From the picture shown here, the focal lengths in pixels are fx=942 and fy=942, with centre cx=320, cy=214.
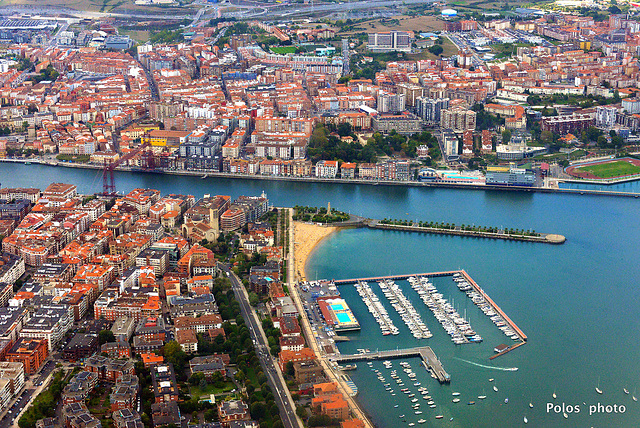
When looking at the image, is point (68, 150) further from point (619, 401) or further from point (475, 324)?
point (619, 401)

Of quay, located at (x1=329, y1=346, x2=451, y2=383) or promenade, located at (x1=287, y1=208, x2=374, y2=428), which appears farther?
quay, located at (x1=329, y1=346, x2=451, y2=383)

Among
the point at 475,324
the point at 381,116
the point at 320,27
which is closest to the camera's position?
the point at 475,324

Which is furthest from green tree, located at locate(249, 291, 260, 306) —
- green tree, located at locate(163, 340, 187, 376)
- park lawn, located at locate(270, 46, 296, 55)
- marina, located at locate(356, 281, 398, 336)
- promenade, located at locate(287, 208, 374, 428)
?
park lawn, located at locate(270, 46, 296, 55)

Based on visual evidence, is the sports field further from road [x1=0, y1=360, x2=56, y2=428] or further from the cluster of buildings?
road [x1=0, y1=360, x2=56, y2=428]

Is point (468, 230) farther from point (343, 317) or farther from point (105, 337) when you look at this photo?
point (105, 337)

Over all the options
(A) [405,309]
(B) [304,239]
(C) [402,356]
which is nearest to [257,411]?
(C) [402,356]

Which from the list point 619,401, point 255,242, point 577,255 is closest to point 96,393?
point 255,242

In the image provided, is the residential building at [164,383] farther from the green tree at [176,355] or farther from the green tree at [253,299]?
the green tree at [253,299]
